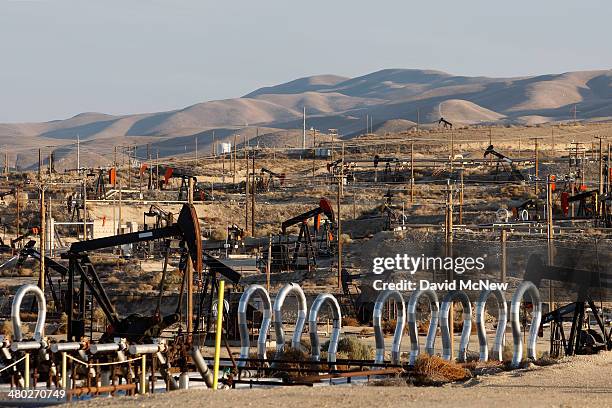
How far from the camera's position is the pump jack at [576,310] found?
25750 millimetres

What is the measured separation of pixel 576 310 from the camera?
2562 centimetres

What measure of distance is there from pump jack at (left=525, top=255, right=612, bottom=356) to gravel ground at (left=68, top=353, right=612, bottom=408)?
13.7 ft

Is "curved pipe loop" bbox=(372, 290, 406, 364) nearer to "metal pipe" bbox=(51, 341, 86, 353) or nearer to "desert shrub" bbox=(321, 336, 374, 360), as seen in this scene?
"desert shrub" bbox=(321, 336, 374, 360)

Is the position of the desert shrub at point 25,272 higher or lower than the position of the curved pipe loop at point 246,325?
lower

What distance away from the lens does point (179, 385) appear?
21031 millimetres

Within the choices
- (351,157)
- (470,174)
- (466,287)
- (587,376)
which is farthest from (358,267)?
(351,157)

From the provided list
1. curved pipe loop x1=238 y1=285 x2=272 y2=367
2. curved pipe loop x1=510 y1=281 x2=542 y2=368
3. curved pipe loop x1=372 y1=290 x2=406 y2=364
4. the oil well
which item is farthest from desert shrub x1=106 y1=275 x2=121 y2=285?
curved pipe loop x1=510 y1=281 x2=542 y2=368

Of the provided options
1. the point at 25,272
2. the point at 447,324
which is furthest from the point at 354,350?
the point at 25,272

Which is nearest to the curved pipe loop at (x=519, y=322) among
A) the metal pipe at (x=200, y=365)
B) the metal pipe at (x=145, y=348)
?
the metal pipe at (x=200, y=365)

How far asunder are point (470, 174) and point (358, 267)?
32.9 metres

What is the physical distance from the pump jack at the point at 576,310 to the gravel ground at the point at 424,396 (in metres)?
4.18

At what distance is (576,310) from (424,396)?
26.6ft

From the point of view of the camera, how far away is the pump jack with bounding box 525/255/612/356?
25750 mm

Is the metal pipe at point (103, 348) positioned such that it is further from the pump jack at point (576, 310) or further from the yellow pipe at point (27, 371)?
the pump jack at point (576, 310)
